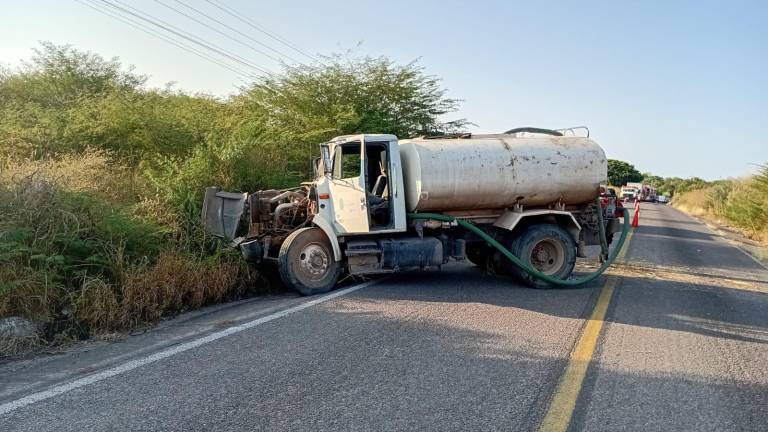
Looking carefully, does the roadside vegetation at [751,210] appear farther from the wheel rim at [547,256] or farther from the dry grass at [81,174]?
the dry grass at [81,174]

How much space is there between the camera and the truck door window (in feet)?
30.4

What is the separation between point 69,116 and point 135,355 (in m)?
8.79

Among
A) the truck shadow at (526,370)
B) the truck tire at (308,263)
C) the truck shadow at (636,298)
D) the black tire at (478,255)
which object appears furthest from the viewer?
the black tire at (478,255)

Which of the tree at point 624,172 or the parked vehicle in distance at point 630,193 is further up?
the tree at point 624,172

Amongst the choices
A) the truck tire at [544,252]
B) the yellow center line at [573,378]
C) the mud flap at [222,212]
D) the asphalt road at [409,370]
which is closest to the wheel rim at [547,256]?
the truck tire at [544,252]

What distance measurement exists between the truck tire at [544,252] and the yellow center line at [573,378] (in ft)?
5.99

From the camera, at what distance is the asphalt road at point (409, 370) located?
160 inches

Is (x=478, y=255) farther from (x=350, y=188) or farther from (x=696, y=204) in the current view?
(x=696, y=204)

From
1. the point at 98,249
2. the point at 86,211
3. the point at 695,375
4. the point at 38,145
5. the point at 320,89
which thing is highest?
the point at 320,89

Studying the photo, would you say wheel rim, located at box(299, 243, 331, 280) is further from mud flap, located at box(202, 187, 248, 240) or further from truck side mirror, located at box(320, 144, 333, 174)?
mud flap, located at box(202, 187, 248, 240)

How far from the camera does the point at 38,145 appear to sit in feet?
36.8

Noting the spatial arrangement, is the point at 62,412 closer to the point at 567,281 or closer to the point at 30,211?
the point at 30,211

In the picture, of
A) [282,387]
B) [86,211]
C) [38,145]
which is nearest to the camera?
[282,387]

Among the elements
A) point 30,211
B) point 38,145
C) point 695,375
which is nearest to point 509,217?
point 695,375
